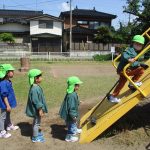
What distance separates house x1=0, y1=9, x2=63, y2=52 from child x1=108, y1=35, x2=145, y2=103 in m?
32.3

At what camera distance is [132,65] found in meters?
6.37

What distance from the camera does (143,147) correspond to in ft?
18.8

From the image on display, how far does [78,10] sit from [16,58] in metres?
21.8

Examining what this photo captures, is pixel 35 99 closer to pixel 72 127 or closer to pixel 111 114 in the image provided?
pixel 72 127

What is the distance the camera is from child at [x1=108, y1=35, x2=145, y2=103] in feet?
19.7

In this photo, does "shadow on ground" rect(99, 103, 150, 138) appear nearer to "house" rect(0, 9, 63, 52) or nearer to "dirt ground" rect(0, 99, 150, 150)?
"dirt ground" rect(0, 99, 150, 150)

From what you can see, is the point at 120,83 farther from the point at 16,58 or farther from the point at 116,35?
the point at 116,35

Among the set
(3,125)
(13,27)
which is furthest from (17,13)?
(3,125)

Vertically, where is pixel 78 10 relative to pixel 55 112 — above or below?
above

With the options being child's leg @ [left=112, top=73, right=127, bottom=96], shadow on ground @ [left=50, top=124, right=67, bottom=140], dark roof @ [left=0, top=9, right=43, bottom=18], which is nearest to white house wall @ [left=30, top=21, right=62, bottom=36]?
dark roof @ [left=0, top=9, right=43, bottom=18]

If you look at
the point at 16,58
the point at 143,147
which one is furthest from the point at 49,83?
Answer: the point at 16,58

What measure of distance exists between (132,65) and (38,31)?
112 ft

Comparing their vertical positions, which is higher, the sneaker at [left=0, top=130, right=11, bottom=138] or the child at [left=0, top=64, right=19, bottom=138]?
the child at [left=0, top=64, right=19, bottom=138]

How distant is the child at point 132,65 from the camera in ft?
19.7
